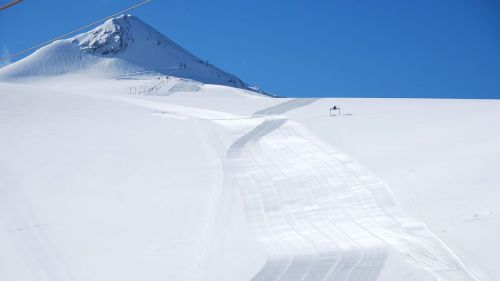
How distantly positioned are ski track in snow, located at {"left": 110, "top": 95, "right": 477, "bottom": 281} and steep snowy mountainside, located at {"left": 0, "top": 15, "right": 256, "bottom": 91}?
246 feet

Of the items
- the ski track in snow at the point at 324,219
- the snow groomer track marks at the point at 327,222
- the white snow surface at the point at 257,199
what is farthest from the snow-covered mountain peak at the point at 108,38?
the snow groomer track marks at the point at 327,222

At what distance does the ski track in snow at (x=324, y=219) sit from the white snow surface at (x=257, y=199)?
2cm

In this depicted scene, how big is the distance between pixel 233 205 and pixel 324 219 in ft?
4.55

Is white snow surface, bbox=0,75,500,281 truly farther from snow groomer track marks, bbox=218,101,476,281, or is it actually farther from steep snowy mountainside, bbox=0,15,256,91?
steep snowy mountainside, bbox=0,15,256,91

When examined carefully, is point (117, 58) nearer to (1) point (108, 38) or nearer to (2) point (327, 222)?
(1) point (108, 38)

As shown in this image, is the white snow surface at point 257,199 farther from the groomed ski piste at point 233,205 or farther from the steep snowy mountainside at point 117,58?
the steep snowy mountainside at point 117,58

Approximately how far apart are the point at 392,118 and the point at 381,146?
9.57 feet

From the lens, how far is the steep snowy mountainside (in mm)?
85438

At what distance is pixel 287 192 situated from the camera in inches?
328

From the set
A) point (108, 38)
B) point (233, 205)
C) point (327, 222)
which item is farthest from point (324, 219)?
point (108, 38)

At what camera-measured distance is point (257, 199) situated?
8188mm

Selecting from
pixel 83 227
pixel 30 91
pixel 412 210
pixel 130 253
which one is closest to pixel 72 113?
pixel 30 91

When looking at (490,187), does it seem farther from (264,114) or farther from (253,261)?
(264,114)

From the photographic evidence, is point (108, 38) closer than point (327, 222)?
No
